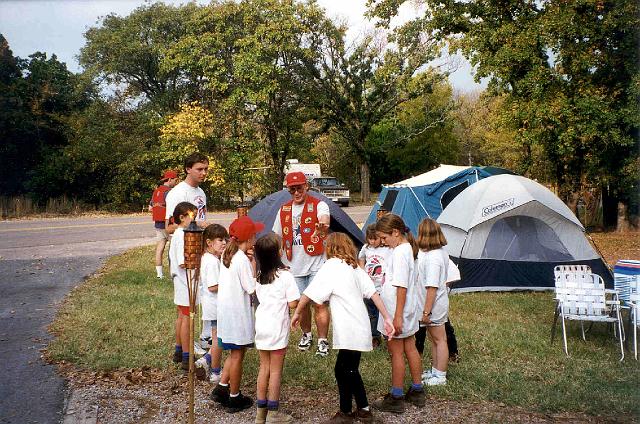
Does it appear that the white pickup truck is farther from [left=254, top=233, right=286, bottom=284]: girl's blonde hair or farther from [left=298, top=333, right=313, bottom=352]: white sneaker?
[left=254, top=233, right=286, bottom=284]: girl's blonde hair

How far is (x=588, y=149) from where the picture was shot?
1686 cm

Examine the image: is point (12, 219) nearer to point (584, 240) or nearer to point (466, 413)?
point (584, 240)

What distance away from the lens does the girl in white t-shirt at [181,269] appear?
17.6 feet

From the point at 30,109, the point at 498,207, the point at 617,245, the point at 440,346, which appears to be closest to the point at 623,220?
the point at 617,245

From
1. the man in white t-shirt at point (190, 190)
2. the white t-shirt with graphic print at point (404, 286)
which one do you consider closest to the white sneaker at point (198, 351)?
the man in white t-shirt at point (190, 190)

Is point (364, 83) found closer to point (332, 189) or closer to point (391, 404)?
point (332, 189)

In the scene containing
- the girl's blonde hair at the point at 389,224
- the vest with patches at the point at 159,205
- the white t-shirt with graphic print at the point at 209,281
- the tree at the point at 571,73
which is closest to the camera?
the girl's blonde hair at the point at 389,224

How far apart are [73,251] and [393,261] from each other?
11622 millimetres

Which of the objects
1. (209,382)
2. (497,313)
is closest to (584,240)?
(497,313)

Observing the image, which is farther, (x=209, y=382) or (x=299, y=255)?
(x=299, y=255)

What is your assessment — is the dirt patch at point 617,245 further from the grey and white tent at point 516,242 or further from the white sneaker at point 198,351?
A: the white sneaker at point 198,351

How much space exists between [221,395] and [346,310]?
53.4 inches

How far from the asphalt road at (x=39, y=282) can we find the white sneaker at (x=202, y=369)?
46.7 inches

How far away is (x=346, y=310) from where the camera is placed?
4457 mm
